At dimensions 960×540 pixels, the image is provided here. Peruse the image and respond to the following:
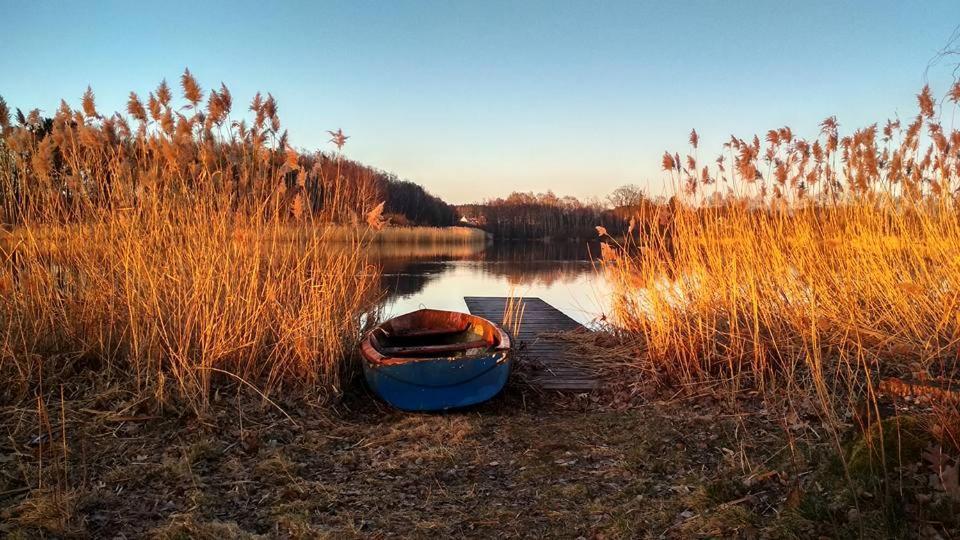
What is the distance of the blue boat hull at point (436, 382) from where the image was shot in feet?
14.6

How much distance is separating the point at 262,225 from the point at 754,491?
12.5 feet

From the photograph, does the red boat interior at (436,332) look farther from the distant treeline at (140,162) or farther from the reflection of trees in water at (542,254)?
the reflection of trees in water at (542,254)

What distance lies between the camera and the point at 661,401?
14.4 feet

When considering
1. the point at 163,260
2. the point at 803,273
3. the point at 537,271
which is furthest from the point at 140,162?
the point at 537,271

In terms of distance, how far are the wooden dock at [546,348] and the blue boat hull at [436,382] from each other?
0.80 metres

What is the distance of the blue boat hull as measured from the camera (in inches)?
175

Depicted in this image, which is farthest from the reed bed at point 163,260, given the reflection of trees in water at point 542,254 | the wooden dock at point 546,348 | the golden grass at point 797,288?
the reflection of trees in water at point 542,254

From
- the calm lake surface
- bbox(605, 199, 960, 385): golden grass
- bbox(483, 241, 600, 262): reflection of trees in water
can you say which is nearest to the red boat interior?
the calm lake surface

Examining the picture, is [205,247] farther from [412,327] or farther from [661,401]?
[661,401]

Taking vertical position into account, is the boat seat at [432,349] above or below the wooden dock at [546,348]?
above

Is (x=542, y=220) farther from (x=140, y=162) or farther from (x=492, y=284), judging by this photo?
(x=140, y=162)

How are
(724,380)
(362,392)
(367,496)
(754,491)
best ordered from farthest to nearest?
(362,392) → (724,380) → (367,496) → (754,491)

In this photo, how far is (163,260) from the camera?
453cm

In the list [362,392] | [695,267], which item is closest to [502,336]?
[362,392]
